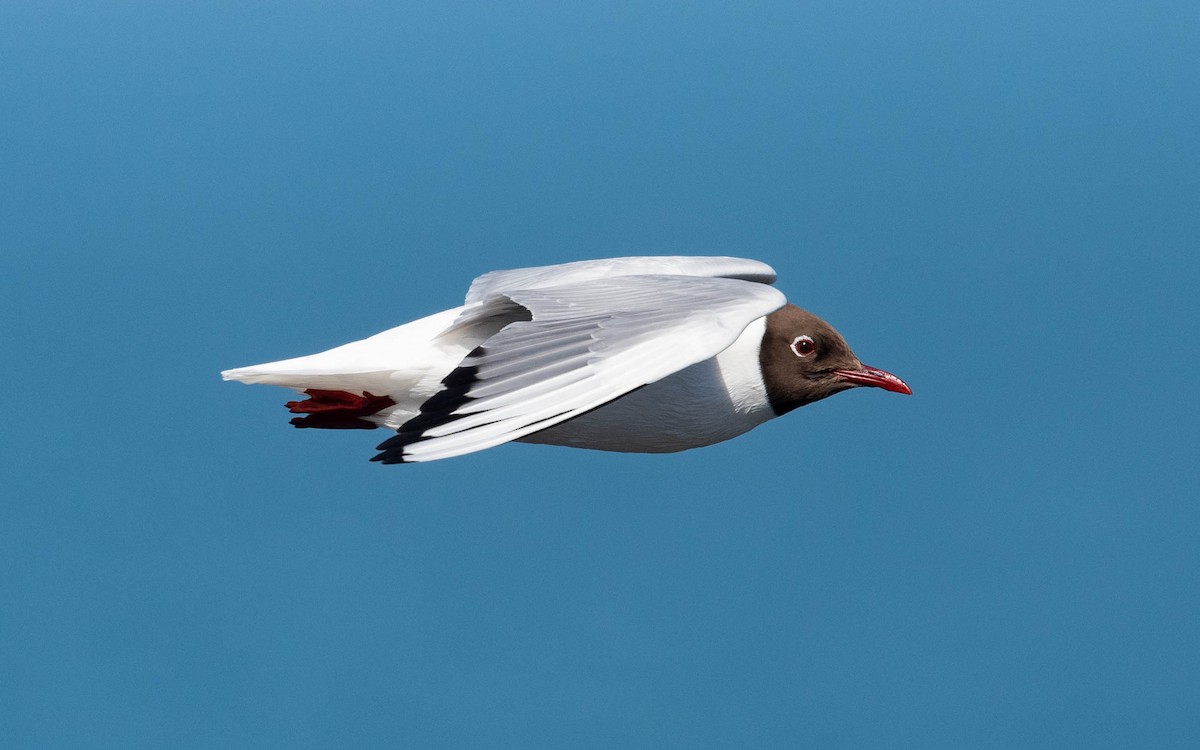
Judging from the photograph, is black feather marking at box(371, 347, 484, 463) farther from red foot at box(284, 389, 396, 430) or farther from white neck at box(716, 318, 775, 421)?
white neck at box(716, 318, 775, 421)

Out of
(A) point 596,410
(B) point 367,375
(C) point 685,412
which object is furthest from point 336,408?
(C) point 685,412

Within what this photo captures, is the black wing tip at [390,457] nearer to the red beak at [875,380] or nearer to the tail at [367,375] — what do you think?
the tail at [367,375]

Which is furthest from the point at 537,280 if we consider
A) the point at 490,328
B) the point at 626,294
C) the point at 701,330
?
the point at 701,330

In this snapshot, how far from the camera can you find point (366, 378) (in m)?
5.82

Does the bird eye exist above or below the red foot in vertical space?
above

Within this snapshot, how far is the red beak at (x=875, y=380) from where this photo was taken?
242 inches

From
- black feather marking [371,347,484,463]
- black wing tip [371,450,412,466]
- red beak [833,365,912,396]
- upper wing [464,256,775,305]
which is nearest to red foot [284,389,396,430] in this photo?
upper wing [464,256,775,305]

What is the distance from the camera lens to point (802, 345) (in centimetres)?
607

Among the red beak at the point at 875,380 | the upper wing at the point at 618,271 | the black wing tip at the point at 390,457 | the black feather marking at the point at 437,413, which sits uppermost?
the upper wing at the point at 618,271

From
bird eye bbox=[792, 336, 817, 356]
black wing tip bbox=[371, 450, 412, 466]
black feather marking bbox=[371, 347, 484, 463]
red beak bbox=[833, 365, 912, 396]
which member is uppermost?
bird eye bbox=[792, 336, 817, 356]

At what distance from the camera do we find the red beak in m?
6.14

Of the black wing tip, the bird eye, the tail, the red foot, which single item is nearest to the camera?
the black wing tip

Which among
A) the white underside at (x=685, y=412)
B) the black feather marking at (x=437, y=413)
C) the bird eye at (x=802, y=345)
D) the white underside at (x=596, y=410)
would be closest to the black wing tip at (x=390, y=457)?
the black feather marking at (x=437, y=413)

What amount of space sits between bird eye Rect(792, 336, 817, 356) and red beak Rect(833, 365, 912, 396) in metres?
0.16
